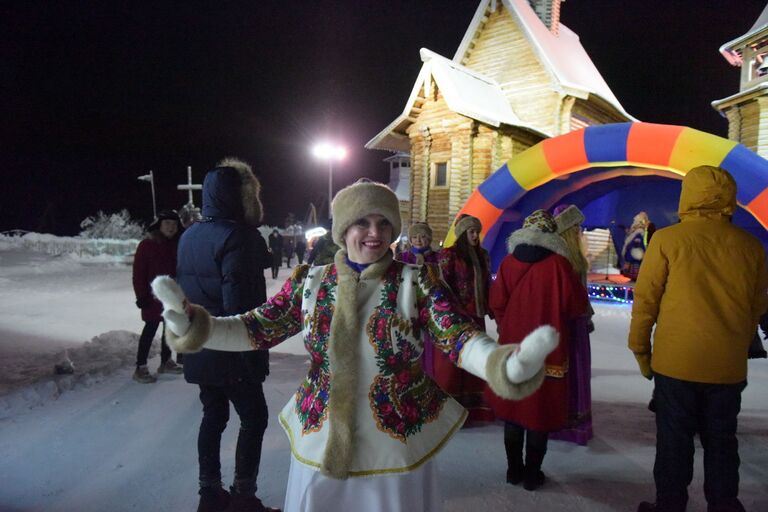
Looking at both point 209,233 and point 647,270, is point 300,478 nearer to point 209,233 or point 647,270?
point 209,233

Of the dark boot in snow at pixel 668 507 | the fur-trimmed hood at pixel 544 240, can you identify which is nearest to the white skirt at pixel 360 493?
the dark boot in snow at pixel 668 507

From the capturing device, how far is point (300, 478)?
5.62 ft

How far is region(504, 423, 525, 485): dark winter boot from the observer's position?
296 centimetres

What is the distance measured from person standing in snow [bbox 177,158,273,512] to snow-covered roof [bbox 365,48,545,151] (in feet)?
39.6

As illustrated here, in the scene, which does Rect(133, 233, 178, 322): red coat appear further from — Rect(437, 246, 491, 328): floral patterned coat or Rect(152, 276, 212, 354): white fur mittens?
Rect(152, 276, 212, 354): white fur mittens

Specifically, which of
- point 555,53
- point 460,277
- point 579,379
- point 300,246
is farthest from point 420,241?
point 555,53

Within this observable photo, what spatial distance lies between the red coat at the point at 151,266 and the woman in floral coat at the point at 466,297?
8.59ft

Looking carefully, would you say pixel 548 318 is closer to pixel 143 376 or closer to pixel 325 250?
pixel 325 250

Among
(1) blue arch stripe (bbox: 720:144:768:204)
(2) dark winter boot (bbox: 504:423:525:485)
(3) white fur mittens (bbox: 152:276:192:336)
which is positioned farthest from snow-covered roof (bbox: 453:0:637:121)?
(3) white fur mittens (bbox: 152:276:192:336)

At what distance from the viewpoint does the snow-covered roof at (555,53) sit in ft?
50.3

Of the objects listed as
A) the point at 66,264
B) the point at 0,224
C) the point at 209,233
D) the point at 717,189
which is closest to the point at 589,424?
the point at 717,189

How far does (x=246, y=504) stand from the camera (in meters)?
2.56

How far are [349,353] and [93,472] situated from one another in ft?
7.89

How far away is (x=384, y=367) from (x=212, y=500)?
159 centimetres
